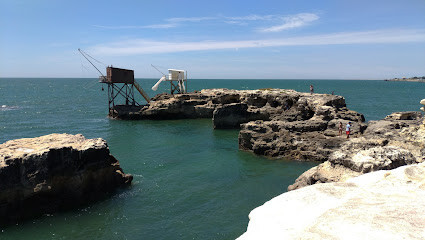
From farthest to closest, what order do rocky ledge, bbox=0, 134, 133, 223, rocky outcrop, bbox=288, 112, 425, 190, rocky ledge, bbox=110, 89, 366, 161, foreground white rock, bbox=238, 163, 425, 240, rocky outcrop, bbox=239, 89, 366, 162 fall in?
rocky ledge, bbox=110, 89, 366, 161
rocky outcrop, bbox=239, 89, 366, 162
rocky ledge, bbox=0, 134, 133, 223
rocky outcrop, bbox=288, 112, 425, 190
foreground white rock, bbox=238, 163, 425, 240

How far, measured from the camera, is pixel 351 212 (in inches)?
239

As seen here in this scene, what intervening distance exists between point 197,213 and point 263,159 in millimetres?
10191

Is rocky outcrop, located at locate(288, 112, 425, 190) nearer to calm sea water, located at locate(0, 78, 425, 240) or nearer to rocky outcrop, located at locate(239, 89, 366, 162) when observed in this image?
calm sea water, located at locate(0, 78, 425, 240)

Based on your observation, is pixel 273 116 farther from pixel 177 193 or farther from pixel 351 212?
pixel 351 212

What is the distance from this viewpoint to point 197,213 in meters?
14.6

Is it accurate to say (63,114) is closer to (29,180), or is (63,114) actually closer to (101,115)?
(101,115)

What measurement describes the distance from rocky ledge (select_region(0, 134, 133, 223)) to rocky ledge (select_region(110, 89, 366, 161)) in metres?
13.0

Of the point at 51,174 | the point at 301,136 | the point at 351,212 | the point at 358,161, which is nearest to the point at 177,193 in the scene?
the point at 51,174

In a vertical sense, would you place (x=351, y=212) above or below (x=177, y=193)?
above

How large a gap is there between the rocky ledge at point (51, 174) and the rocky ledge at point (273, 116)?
1303cm

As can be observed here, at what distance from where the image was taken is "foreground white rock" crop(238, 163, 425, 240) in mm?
5289

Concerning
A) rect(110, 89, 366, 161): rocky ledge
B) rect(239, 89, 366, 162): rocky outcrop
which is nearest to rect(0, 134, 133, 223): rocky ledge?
rect(239, 89, 366, 162): rocky outcrop

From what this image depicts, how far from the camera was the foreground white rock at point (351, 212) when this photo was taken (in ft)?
17.4

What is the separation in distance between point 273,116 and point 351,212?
33.2 metres
